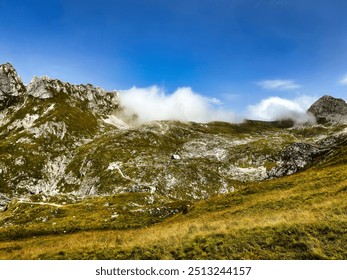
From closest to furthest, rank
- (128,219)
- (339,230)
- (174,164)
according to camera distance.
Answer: (339,230) < (128,219) < (174,164)

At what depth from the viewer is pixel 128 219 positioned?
188 ft

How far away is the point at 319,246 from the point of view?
18156 mm

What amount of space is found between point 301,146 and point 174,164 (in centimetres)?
8421

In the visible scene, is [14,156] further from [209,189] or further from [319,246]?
[319,246]

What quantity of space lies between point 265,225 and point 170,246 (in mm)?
7374

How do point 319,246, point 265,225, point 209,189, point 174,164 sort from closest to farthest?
point 319,246 < point 265,225 < point 209,189 < point 174,164

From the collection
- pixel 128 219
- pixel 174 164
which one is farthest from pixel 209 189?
pixel 128 219
